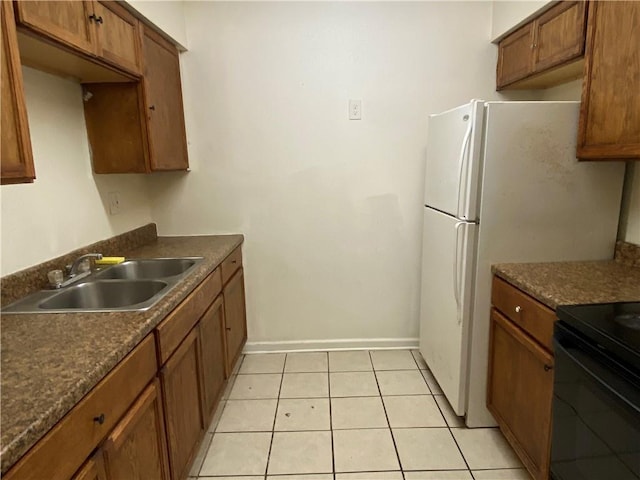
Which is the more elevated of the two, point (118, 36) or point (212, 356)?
point (118, 36)

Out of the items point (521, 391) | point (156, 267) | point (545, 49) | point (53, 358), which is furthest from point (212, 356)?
point (545, 49)

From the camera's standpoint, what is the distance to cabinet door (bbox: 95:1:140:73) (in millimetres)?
1642

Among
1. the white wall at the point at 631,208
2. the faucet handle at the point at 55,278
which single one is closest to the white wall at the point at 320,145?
the white wall at the point at 631,208

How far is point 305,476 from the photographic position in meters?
1.77

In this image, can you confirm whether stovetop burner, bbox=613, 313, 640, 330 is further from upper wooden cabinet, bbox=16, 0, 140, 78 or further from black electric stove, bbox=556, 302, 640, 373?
upper wooden cabinet, bbox=16, 0, 140, 78

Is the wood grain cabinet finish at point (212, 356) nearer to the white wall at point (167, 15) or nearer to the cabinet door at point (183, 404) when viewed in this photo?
the cabinet door at point (183, 404)

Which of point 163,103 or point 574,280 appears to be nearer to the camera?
point 574,280

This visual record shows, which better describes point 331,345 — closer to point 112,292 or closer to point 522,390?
point 522,390

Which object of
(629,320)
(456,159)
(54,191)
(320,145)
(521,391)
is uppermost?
(320,145)

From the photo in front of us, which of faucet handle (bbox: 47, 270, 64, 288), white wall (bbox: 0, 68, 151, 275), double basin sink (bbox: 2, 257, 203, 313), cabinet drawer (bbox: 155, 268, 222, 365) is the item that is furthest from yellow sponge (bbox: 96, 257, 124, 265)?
cabinet drawer (bbox: 155, 268, 222, 365)

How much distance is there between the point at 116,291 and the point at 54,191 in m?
0.53

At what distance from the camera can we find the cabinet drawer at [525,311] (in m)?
1.47

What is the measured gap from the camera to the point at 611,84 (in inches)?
62.0

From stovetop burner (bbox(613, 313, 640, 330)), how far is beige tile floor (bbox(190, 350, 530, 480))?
0.93m
